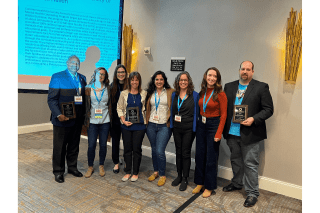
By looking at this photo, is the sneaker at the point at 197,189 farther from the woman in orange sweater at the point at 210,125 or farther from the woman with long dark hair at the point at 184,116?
the woman with long dark hair at the point at 184,116

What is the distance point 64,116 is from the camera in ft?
8.25

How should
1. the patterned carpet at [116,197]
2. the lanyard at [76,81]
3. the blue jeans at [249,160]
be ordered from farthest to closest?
the lanyard at [76,81] < the blue jeans at [249,160] < the patterned carpet at [116,197]

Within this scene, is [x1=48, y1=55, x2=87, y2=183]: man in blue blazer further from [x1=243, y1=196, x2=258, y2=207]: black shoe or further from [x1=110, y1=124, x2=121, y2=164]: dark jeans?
[x1=243, y1=196, x2=258, y2=207]: black shoe

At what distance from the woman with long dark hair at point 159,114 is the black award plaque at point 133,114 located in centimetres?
14

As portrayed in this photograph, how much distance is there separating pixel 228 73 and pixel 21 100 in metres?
4.78

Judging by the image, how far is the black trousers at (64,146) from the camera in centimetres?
263

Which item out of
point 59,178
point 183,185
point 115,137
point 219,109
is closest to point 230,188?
point 183,185

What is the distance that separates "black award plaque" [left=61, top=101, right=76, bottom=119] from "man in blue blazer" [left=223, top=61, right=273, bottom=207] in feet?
6.29

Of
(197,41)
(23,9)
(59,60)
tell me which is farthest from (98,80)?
(197,41)

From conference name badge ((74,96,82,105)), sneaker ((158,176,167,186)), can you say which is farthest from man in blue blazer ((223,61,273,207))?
conference name badge ((74,96,82,105))

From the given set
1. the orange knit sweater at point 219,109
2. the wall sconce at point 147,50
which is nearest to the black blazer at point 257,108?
the orange knit sweater at point 219,109

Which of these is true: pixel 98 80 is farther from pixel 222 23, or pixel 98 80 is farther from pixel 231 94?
pixel 222 23

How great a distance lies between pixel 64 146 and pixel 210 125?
1.91 metres

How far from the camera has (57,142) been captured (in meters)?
2.64
